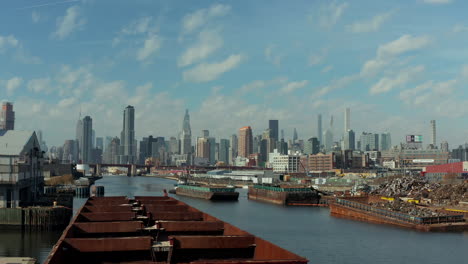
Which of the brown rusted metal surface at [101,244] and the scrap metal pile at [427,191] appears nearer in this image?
the brown rusted metal surface at [101,244]

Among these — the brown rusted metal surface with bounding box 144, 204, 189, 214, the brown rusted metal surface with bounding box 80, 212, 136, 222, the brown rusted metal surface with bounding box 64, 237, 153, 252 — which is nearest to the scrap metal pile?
the brown rusted metal surface with bounding box 144, 204, 189, 214

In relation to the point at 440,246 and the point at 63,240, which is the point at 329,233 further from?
the point at 63,240

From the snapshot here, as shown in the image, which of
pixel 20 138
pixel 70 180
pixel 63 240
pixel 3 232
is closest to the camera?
pixel 63 240

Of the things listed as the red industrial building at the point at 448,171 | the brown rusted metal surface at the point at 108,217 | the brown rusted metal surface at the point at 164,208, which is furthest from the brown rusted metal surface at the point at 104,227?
the red industrial building at the point at 448,171

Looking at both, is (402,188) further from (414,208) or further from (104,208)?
(104,208)

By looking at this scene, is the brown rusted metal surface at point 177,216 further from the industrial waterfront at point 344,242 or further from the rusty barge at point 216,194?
the rusty barge at point 216,194

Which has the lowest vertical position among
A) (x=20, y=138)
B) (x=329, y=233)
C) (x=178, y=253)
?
(x=329, y=233)

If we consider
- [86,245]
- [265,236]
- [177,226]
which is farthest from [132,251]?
[265,236]
